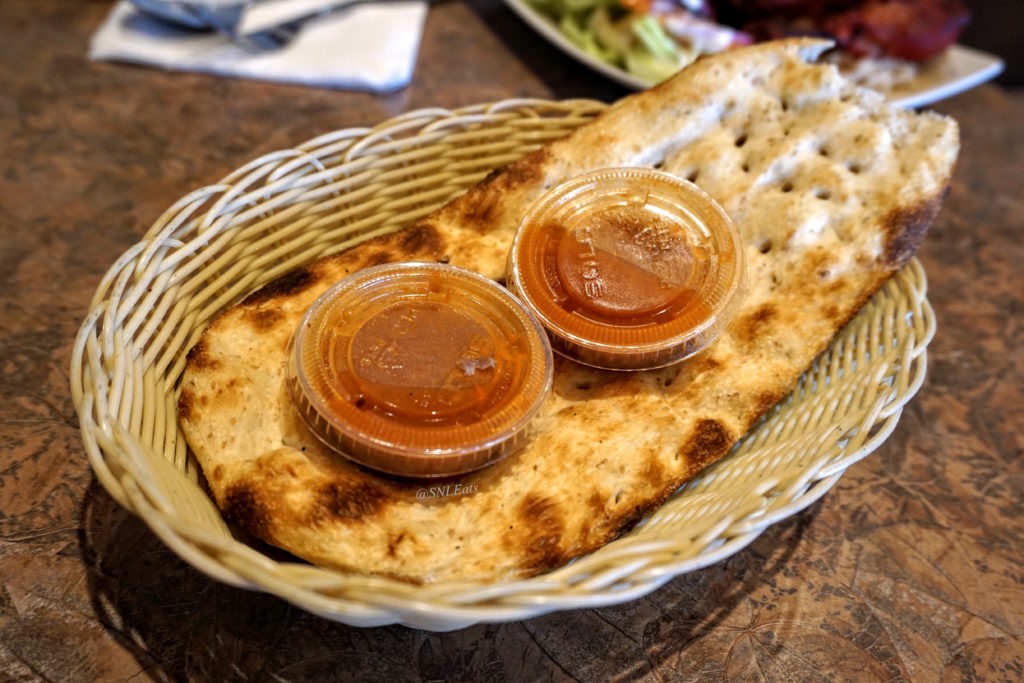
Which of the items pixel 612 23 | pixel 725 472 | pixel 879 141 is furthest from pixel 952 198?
pixel 725 472

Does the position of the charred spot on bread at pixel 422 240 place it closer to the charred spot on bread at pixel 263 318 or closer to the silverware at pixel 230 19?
the charred spot on bread at pixel 263 318

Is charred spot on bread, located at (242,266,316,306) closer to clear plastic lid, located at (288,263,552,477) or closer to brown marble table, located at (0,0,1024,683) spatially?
clear plastic lid, located at (288,263,552,477)

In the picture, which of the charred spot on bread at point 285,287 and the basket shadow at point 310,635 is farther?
the charred spot on bread at point 285,287

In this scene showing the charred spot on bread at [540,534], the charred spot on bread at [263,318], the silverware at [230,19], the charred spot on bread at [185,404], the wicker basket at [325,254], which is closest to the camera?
the wicker basket at [325,254]

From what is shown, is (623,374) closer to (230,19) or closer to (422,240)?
(422,240)

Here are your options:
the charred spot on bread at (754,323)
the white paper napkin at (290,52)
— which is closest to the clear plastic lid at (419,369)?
the charred spot on bread at (754,323)

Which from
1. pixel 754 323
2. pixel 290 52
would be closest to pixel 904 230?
pixel 754 323
